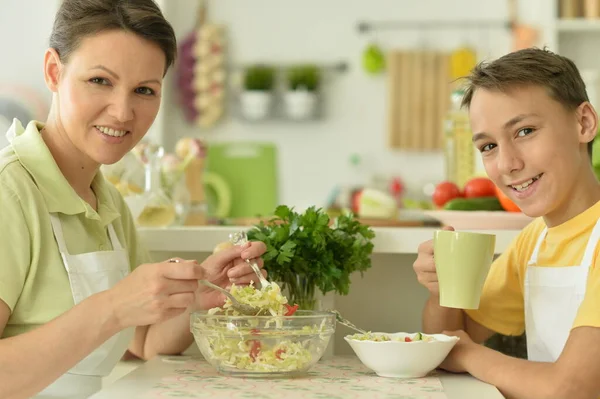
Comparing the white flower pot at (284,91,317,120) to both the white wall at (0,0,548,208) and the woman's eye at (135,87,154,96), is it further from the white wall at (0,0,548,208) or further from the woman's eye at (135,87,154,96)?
the woman's eye at (135,87,154,96)

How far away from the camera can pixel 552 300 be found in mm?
1441

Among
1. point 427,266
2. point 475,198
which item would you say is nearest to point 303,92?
point 475,198

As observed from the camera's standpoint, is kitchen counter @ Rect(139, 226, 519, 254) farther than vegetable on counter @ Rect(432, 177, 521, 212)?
No

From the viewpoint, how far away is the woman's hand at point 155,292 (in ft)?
3.90

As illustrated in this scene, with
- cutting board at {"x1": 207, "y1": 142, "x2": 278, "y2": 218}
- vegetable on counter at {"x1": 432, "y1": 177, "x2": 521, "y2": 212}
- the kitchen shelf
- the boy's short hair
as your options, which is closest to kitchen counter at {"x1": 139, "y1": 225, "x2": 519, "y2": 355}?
vegetable on counter at {"x1": 432, "y1": 177, "x2": 521, "y2": 212}

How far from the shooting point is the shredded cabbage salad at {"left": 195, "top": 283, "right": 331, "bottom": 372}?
126 cm

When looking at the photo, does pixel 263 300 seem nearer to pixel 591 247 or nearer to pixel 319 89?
pixel 591 247

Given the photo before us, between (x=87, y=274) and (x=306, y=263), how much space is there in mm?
370

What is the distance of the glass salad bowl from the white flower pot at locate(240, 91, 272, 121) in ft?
11.4

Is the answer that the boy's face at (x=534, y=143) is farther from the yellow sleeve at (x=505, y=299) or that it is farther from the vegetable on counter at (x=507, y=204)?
the vegetable on counter at (x=507, y=204)

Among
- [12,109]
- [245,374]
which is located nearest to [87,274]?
[245,374]

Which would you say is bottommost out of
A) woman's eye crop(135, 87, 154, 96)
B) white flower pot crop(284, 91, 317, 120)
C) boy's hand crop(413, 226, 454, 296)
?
boy's hand crop(413, 226, 454, 296)

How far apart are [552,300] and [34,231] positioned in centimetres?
85

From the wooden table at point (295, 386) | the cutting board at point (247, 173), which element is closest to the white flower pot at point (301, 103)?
the cutting board at point (247, 173)
